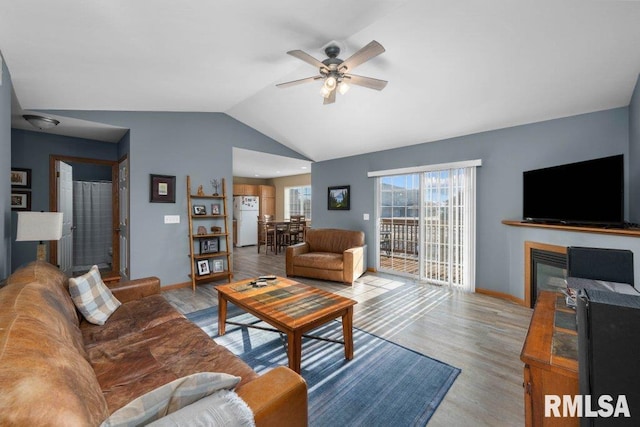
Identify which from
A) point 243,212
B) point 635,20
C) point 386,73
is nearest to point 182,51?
point 386,73

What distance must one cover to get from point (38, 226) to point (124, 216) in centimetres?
192

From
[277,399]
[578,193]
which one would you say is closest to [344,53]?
[578,193]

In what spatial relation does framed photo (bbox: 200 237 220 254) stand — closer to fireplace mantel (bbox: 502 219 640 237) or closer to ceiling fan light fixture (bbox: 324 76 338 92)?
ceiling fan light fixture (bbox: 324 76 338 92)

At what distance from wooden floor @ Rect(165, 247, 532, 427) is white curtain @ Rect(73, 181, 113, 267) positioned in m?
3.03

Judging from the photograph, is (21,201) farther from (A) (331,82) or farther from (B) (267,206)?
(B) (267,206)

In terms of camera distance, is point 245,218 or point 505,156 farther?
point 245,218

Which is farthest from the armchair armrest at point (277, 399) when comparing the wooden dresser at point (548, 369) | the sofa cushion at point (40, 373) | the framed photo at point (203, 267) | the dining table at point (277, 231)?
the dining table at point (277, 231)

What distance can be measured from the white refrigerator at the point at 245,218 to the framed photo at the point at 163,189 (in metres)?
4.54

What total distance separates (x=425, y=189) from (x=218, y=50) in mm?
3494

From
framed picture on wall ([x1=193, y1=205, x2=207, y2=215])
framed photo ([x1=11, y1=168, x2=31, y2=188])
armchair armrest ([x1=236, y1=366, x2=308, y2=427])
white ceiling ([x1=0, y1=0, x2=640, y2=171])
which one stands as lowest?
armchair armrest ([x1=236, y1=366, x2=308, y2=427])

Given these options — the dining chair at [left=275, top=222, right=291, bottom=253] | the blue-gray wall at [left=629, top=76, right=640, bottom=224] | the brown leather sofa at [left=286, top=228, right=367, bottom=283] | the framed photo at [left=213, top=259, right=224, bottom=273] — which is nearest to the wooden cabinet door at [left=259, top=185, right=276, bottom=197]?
the dining chair at [left=275, top=222, right=291, bottom=253]

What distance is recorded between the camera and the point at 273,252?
293 inches

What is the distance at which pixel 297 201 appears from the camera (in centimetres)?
943

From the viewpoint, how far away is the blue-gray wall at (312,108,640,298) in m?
2.94
